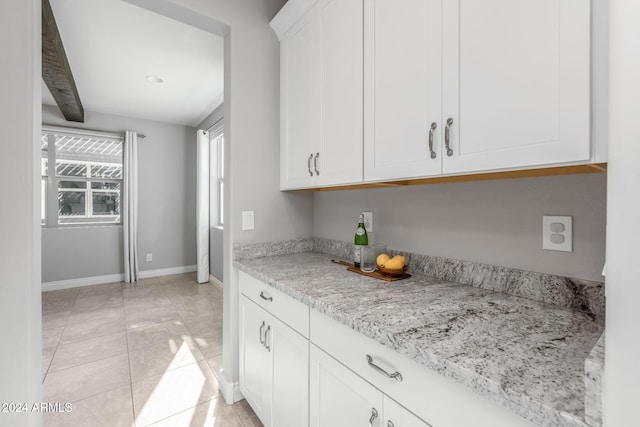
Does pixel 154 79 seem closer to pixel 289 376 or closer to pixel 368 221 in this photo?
pixel 368 221

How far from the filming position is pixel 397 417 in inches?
29.3

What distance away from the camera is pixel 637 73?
1.11 ft

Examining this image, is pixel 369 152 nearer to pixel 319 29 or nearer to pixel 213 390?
pixel 319 29

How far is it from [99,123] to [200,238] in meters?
2.29

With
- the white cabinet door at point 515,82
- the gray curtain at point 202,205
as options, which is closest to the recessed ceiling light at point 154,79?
the gray curtain at point 202,205

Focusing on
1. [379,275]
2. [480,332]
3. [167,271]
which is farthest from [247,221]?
[167,271]

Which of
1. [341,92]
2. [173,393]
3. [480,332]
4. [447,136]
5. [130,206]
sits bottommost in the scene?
[173,393]

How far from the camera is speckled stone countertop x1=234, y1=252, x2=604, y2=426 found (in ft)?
1.73

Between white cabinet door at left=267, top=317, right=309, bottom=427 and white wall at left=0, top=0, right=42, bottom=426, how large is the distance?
957mm

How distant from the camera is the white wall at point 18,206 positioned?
3.53ft

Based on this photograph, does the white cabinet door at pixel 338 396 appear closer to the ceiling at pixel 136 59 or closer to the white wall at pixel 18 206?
the white wall at pixel 18 206

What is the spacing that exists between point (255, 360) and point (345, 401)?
0.75 metres

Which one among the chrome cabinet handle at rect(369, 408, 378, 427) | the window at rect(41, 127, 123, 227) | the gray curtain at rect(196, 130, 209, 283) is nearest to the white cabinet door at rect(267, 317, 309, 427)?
the chrome cabinet handle at rect(369, 408, 378, 427)

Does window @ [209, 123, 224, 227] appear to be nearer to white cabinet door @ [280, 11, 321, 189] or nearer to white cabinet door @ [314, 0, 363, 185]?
white cabinet door @ [280, 11, 321, 189]
